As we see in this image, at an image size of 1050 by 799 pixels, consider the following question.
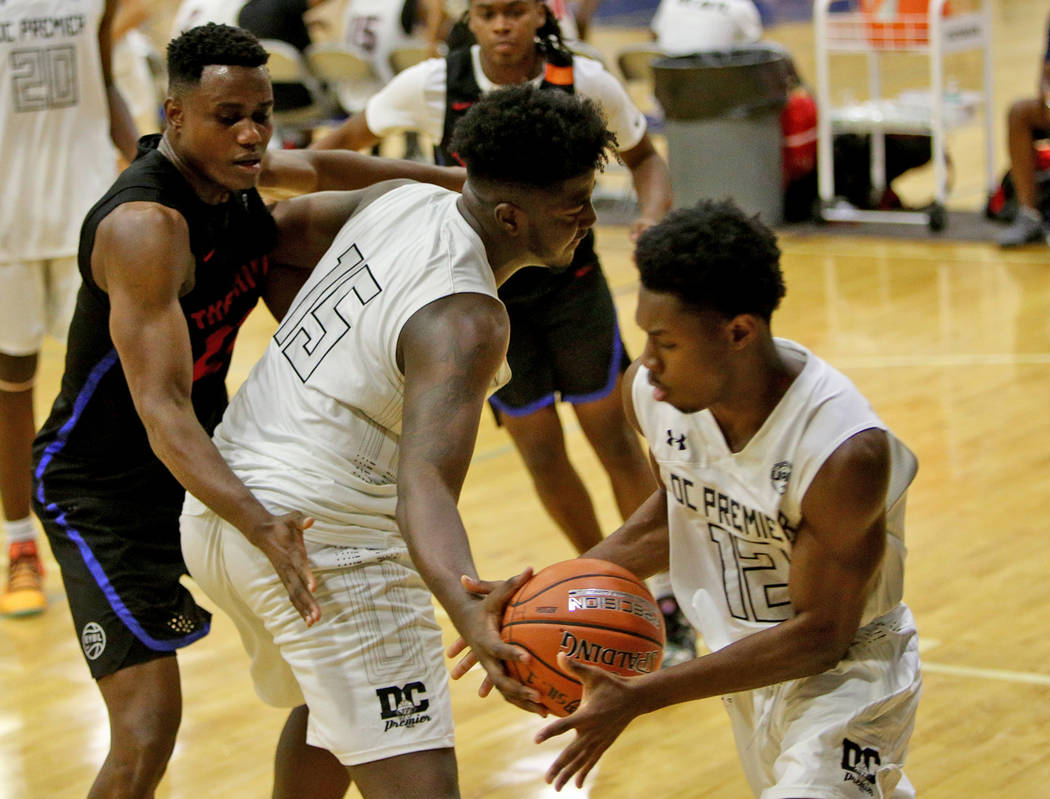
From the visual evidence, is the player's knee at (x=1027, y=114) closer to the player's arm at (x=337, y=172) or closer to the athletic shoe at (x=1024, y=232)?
the athletic shoe at (x=1024, y=232)

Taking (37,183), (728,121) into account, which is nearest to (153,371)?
(37,183)

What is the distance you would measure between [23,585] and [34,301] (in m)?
0.94

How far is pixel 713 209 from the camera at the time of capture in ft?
8.32

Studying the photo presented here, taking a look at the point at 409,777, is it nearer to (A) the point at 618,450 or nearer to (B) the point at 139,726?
(B) the point at 139,726

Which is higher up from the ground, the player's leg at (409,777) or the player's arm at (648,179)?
the player's arm at (648,179)

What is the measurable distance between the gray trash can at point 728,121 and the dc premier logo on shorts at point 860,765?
7.16 m

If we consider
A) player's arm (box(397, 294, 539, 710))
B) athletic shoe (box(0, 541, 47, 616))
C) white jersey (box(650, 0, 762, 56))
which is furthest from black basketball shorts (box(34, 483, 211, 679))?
white jersey (box(650, 0, 762, 56))

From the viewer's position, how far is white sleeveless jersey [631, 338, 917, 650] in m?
2.52

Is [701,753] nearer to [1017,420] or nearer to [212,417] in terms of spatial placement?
[212,417]

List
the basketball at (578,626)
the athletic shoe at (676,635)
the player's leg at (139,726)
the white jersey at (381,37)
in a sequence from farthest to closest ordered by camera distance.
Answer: the white jersey at (381,37) → the athletic shoe at (676,635) → the player's leg at (139,726) → the basketball at (578,626)

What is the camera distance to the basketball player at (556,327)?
4.33m

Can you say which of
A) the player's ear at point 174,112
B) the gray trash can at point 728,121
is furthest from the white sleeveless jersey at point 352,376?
the gray trash can at point 728,121

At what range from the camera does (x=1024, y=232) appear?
357 inches

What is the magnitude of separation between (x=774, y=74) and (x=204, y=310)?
280 inches
